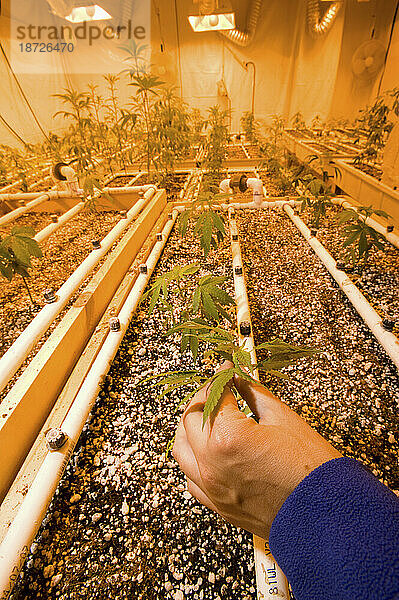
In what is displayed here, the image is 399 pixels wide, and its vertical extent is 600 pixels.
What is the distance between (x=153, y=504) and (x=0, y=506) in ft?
1.01

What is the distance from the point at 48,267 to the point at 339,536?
1.53 metres

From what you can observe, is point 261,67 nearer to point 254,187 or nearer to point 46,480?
point 254,187

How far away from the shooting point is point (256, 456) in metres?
0.34

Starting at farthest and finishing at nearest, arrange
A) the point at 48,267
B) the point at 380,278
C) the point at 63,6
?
1. the point at 63,6
2. the point at 48,267
3. the point at 380,278

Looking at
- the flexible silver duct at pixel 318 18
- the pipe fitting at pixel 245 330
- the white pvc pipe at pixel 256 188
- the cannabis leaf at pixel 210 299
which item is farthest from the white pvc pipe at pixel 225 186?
the flexible silver duct at pixel 318 18

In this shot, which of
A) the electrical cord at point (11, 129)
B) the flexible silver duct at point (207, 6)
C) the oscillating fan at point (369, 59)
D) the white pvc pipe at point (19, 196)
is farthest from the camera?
the oscillating fan at point (369, 59)

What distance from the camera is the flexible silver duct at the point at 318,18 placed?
3781 millimetres

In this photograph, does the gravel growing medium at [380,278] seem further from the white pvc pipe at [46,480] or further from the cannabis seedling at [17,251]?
the cannabis seedling at [17,251]

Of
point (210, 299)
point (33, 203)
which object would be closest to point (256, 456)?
point (210, 299)

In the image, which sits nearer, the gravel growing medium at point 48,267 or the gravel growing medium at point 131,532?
the gravel growing medium at point 131,532

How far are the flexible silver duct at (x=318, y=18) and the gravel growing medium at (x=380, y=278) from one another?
4206 mm

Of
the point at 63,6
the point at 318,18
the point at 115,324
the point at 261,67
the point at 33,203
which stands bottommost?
the point at 115,324

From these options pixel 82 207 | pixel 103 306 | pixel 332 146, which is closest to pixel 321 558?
pixel 103 306

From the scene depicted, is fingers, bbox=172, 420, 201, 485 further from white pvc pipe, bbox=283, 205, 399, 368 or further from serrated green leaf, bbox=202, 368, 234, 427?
white pvc pipe, bbox=283, 205, 399, 368
